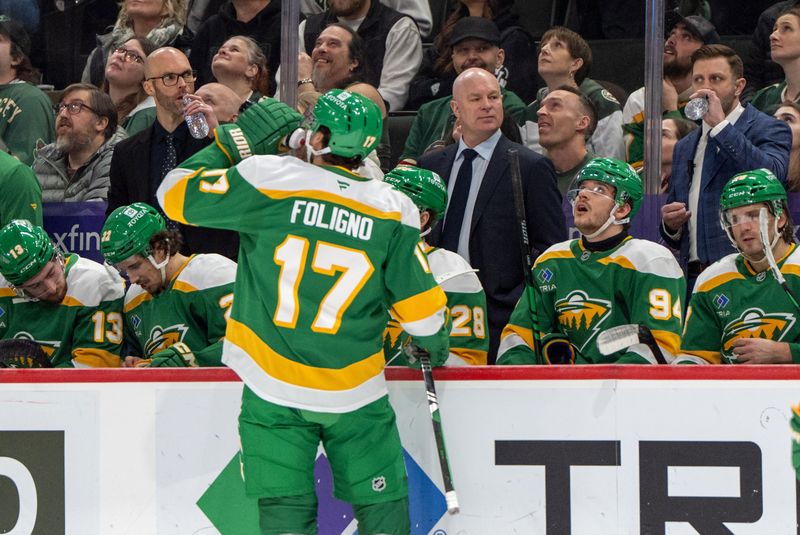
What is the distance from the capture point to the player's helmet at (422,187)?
418cm

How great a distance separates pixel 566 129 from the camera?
4980 millimetres

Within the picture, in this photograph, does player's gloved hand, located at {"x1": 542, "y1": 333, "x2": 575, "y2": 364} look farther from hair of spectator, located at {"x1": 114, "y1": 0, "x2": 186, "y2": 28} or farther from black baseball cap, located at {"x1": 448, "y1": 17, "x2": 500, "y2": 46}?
hair of spectator, located at {"x1": 114, "y1": 0, "x2": 186, "y2": 28}

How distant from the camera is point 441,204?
4.25 m

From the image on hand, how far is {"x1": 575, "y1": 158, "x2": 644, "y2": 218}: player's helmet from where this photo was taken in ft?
13.4

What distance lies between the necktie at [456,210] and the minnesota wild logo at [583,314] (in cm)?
68

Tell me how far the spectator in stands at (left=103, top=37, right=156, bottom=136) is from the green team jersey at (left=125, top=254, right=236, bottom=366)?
5.15ft

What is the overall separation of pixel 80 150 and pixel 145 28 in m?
0.99

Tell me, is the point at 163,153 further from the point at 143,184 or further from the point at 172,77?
Answer: the point at 172,77

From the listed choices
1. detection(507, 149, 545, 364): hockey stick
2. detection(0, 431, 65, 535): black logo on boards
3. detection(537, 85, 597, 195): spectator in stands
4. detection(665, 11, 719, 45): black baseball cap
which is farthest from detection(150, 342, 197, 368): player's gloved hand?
detection(665, 11, 719, 45): black baseball cap

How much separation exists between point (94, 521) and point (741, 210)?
217cm

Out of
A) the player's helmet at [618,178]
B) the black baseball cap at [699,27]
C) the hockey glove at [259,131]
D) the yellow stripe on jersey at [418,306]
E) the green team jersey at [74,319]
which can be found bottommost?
the green team jersey at [74,319]

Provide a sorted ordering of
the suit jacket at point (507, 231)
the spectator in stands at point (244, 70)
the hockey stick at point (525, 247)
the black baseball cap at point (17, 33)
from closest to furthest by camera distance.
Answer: the hockey stick at point (525, 247) → the suit jacket at point (507, 231) → the spectator in stands at point (244, 70) → the black baseball cap at point (17, 33)

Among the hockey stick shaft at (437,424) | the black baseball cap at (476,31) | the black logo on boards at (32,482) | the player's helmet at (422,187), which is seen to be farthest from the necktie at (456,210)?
the black logo on boards at (32,482)

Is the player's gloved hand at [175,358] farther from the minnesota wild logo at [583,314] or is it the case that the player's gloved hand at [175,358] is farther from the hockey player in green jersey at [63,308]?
the minnesota wild logo at [583,314]
